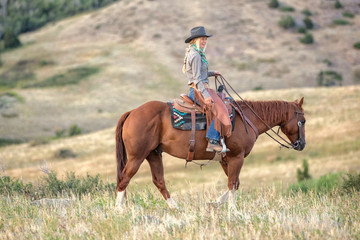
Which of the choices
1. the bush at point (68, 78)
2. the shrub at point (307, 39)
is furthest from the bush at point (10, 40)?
the shrub at point (307, 39)

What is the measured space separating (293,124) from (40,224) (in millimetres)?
5156

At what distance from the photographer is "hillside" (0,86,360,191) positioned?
85.9 feet

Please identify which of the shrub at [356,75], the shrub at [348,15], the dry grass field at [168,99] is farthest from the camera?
the shrub at [348,15]

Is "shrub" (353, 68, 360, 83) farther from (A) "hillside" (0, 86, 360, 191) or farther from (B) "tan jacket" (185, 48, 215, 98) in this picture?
(B) "tan jacket" (185, 48, 215, 98)

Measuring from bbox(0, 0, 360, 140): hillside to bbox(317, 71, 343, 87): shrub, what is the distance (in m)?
1.26

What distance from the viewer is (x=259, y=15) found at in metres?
94.2

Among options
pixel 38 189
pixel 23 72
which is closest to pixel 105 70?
pixel 23 72

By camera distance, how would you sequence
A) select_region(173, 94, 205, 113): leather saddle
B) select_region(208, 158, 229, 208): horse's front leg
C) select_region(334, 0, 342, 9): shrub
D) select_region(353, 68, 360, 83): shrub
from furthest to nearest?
1. select_region(334, 0, 342, 9): shrub
2. select_region(353, 68, 360, 83): shrub
3. select_region(173, 94, 205, 113): leather saddle
4. select_region(208, 158, 229, 208): horse's front leg

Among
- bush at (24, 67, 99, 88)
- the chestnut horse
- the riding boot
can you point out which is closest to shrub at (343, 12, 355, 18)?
bush at (24, 67, 99, 88)

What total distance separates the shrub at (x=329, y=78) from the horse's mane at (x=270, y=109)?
6359cm

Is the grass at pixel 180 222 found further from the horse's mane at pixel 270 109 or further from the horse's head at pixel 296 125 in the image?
the horse's mane at pixel 270 109

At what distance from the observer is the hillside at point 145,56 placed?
182 ft

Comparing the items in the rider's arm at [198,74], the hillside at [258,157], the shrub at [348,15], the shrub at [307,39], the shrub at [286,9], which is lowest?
the shrub at [307,39]

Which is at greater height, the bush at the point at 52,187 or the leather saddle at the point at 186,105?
the leather saddle at the point at 186,105
